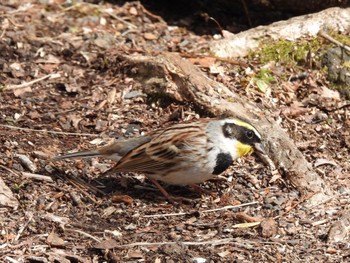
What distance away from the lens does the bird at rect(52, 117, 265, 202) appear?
6938 mm

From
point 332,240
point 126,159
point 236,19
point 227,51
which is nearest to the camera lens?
Answer: point 332,240

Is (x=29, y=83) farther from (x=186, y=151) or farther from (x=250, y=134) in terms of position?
(x=250, y=134)

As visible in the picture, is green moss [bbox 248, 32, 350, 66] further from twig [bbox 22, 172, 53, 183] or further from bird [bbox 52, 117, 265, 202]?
twig [bbox 22, 172, 53, 183]

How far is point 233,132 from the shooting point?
23.3 ft

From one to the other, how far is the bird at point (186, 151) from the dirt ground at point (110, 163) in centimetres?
24

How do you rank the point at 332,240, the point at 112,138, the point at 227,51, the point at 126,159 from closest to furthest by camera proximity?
1. the point at 332,240
2. the point at 126,159
3. the point at 112,138
4. the point at 227,51

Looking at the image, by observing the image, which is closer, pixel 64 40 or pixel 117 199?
pixel 117 199

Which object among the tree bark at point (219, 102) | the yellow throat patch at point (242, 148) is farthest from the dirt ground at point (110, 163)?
the yellow throat patch at point (242, 148)

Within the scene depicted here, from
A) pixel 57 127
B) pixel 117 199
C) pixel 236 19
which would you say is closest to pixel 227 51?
pixel 236 19

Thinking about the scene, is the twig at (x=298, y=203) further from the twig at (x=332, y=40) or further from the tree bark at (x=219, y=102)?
the twig at (x=332, y=40)

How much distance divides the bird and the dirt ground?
24 centimetres

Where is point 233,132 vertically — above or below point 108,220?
above

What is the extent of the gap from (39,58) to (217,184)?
3.01 m

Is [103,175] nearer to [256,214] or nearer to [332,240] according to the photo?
[256,214]
